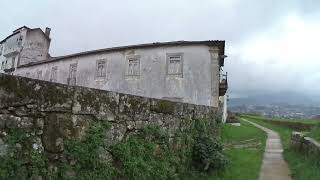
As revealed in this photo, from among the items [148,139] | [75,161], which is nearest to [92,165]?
[75,161]

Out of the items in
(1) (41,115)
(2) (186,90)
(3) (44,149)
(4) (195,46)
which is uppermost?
(4) (195,46)

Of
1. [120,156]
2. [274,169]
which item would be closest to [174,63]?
[274,169]

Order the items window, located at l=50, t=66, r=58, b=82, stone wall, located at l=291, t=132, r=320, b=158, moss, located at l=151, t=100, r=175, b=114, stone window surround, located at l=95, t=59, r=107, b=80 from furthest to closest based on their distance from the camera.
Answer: window, located at l=50, t=66, r=58, b=82 → stone window surround, located at l=95, t=59, r=107, b=80 → stone wall, located at l=291, t=132, r=320, b=158 → moss, located at l=151, t=100, r=175, b=114

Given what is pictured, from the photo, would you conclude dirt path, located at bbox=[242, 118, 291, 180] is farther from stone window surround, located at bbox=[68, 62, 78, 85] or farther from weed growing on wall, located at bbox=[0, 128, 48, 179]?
stone window surround, located at bbox=[68, 62, 78, 85]

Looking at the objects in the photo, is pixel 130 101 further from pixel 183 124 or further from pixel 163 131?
pixel 183 124

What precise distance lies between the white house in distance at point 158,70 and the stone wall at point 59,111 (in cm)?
1660

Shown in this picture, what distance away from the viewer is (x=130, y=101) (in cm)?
548

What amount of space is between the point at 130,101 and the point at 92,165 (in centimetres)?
131

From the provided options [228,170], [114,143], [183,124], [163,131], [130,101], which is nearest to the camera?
[114,143]

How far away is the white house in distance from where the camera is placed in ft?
75.1

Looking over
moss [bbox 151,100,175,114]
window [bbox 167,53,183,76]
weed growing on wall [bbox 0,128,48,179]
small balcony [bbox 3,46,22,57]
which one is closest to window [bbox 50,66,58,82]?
window [bbox 167,53,183,76]

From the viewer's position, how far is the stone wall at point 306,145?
9.79m

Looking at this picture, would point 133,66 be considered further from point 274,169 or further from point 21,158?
point 21,158

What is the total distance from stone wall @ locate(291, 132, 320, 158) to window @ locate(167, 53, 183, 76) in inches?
442
